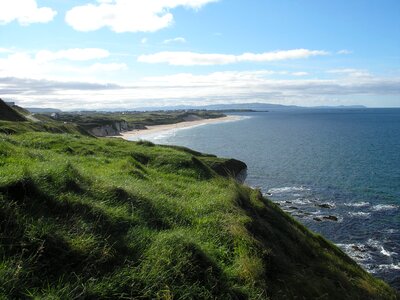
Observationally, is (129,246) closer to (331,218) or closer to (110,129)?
(331,218)

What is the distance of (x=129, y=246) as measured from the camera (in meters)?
8.77

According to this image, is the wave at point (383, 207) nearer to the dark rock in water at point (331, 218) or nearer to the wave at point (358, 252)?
the dark rock in water at point (331, 218)

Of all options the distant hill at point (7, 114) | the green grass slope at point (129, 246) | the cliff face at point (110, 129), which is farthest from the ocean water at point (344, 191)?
the cliff face at point (110, 129)

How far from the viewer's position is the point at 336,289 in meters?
13.9

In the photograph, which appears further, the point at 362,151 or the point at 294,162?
the point at 362,151

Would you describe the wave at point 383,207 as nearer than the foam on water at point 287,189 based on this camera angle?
Yes

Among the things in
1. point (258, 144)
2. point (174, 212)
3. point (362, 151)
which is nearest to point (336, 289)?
point (174, 212)

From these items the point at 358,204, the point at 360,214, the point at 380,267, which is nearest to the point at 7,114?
the point at 360,214

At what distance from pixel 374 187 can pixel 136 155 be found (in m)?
43.9

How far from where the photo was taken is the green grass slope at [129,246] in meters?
7.09

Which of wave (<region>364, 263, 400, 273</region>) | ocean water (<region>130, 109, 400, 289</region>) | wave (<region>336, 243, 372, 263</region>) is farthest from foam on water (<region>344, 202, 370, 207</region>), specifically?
wave (<region>364, 263, 400, 273</region>)

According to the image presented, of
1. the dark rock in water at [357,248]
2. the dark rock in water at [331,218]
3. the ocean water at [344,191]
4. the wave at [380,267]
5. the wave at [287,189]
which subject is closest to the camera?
the wave at [380,267]

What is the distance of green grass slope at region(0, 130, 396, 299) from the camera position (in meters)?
7.09

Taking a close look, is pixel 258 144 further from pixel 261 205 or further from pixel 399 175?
pixel 261 205
